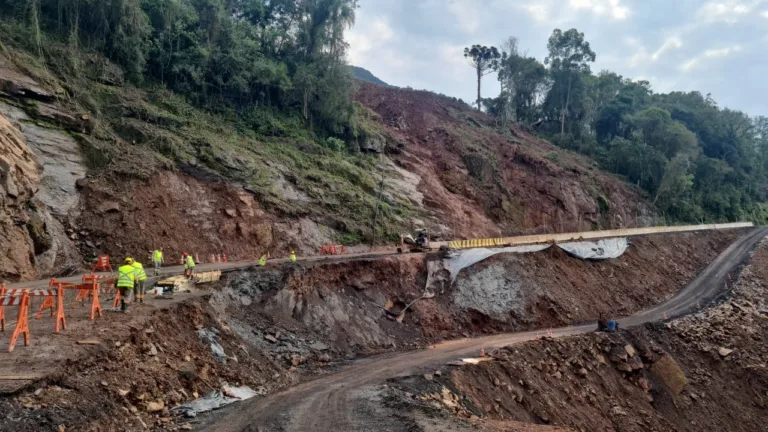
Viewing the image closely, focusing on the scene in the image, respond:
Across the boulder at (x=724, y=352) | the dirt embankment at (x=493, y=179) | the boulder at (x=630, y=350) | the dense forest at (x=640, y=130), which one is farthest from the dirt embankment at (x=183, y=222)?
the dense forest at (x=640, y=130)

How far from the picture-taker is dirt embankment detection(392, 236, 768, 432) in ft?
48.5

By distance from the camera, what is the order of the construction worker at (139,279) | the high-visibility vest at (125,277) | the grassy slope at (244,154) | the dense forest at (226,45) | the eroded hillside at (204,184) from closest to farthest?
the high-visibility vest at (125,277) < the construction worker at (139,279) < the eroded hillside at (204,184) < the grassy slope at (244,154) < the dense forest at (226,45)

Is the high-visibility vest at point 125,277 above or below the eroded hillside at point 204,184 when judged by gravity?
below

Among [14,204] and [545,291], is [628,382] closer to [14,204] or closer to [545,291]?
[545,291]

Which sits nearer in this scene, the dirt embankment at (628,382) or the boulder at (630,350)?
the dirt embankment at (628,382)

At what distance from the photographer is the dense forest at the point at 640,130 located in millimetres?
54219

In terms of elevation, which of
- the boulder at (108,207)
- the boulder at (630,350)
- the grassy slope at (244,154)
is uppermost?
the grassy slope at (244,154)

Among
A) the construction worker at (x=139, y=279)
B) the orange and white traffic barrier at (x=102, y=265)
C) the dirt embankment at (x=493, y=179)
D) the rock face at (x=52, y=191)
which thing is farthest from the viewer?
the dirt embankment at (x=493, y=179)

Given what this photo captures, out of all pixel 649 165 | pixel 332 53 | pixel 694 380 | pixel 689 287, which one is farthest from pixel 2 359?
pixel 649 165

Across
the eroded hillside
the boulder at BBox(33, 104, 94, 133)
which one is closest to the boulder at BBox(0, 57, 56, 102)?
the eroded hillside

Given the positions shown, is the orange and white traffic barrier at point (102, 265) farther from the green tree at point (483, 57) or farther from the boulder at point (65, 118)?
the green tree at point (483, 57)

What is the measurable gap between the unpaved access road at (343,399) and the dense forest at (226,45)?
21.6 m

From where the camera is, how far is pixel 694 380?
2136 centimetres

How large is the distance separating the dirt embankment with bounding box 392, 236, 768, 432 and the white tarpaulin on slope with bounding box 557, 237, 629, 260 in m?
7.10
